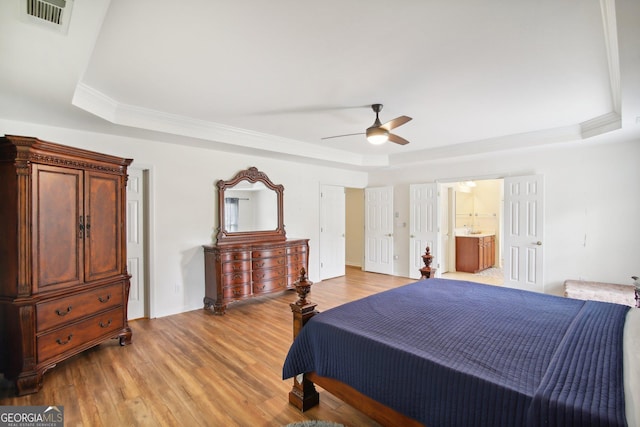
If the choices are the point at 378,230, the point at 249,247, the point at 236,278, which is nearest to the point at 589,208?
the point at 378,230

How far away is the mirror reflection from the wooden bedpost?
275cm

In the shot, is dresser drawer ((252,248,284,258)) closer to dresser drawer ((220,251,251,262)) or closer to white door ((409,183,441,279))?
dresser drawer ((220,251,251,262))

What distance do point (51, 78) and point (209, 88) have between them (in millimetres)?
1170

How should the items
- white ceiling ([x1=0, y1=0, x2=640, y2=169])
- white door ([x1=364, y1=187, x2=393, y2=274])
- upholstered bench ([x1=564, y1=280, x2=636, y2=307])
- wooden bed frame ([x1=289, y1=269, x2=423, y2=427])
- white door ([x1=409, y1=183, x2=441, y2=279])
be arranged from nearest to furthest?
1. wooden bed frame ([x1=289, y1=269, x2=423, y2=427])
2. white ceiling ([x1=0, y1=0, x2=640, y2=169])
3. upholstered bench ([x1=564, y1=280, x2=636, y2=307])
4. white door ([x1=409, y1=183, x2=441, y2=279])
5. white door ([x1=364, y1=187, x2=393, y2=274])

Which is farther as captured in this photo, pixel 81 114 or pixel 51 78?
pixel 81 114

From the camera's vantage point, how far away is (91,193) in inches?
112

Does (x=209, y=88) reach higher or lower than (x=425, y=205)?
higher

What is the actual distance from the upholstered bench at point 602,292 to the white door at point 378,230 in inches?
127

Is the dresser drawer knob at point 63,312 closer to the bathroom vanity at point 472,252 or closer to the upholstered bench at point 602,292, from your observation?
the upholstered bench at point 602,292

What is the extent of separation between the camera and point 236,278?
14.1ft

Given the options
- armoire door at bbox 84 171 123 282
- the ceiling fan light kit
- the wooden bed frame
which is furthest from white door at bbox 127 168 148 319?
the ceiling fan light kit

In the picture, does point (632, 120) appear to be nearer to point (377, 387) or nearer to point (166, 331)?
point (377, 387)

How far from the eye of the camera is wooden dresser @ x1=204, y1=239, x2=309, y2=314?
4.17 metres

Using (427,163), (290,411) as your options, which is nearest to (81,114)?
(290,411)
